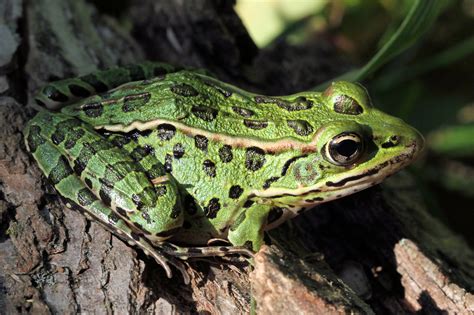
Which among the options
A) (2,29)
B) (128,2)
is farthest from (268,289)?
(128,2)

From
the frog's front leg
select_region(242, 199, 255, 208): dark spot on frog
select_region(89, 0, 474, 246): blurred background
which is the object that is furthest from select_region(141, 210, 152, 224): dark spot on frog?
select_region(89, 0, 474, 246): blurred background

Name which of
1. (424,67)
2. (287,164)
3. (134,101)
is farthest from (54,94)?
(424,67)

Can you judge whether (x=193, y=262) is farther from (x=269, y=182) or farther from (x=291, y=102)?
(x=291, y=102)

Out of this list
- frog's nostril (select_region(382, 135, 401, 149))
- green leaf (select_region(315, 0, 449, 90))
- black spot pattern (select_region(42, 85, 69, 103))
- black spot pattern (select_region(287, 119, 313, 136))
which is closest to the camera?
frog's nostril (select_region(382, 135, 401, 149))

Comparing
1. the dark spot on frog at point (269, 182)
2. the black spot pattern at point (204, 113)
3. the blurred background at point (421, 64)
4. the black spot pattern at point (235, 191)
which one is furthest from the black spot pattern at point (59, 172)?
the blurred background at point (421, 64)

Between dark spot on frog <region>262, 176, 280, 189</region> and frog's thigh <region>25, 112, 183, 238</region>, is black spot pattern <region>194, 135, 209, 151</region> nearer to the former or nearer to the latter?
frog's thigh <region>25, 112, 183, 238</region>

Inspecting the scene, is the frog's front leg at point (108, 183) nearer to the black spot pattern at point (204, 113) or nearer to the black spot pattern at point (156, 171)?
the black spot pattern at point (156, 171)
